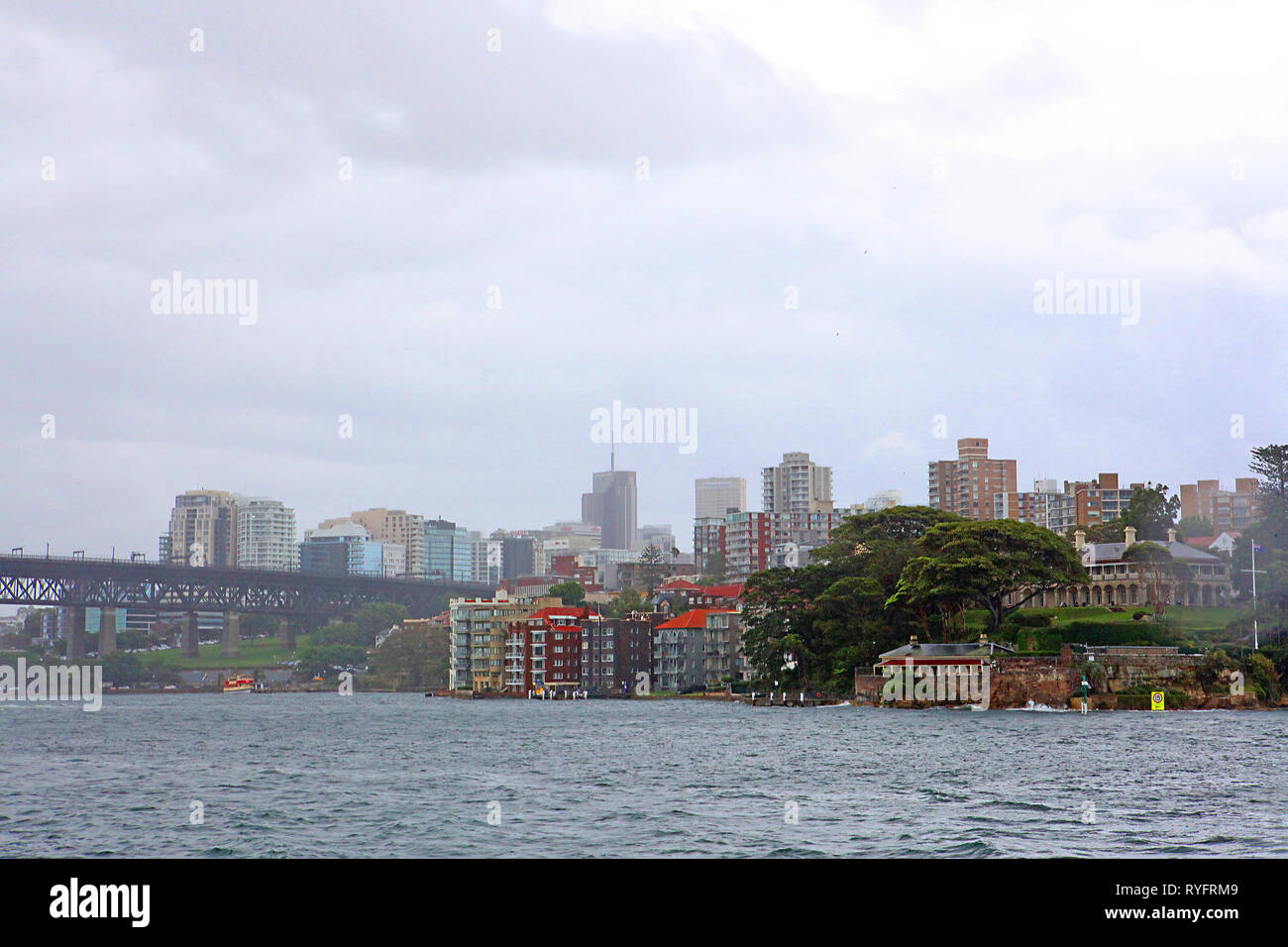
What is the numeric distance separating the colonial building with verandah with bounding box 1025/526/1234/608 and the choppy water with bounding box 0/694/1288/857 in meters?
44.3

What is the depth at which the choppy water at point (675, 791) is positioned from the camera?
95.6ft

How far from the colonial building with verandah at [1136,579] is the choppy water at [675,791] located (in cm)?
4427

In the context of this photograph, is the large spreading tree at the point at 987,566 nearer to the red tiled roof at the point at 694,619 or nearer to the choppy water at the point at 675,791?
the choppy water at the point at 675,791

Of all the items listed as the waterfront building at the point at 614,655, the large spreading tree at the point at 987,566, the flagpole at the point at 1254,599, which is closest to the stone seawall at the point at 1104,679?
the flagpole at the point at 1254,599

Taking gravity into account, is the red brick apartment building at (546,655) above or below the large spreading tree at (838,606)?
below

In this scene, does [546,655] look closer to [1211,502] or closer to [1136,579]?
[1136,579]

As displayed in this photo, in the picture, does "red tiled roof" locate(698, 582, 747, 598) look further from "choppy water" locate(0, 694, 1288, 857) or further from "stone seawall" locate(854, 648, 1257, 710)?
"choppy water" locate(0, 694, 1288, 857)

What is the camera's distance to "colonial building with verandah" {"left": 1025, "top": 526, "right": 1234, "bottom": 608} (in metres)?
120

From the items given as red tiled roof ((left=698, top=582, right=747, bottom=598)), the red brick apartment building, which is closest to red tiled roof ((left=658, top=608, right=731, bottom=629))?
the red brick apartment building

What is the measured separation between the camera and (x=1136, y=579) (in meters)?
120
